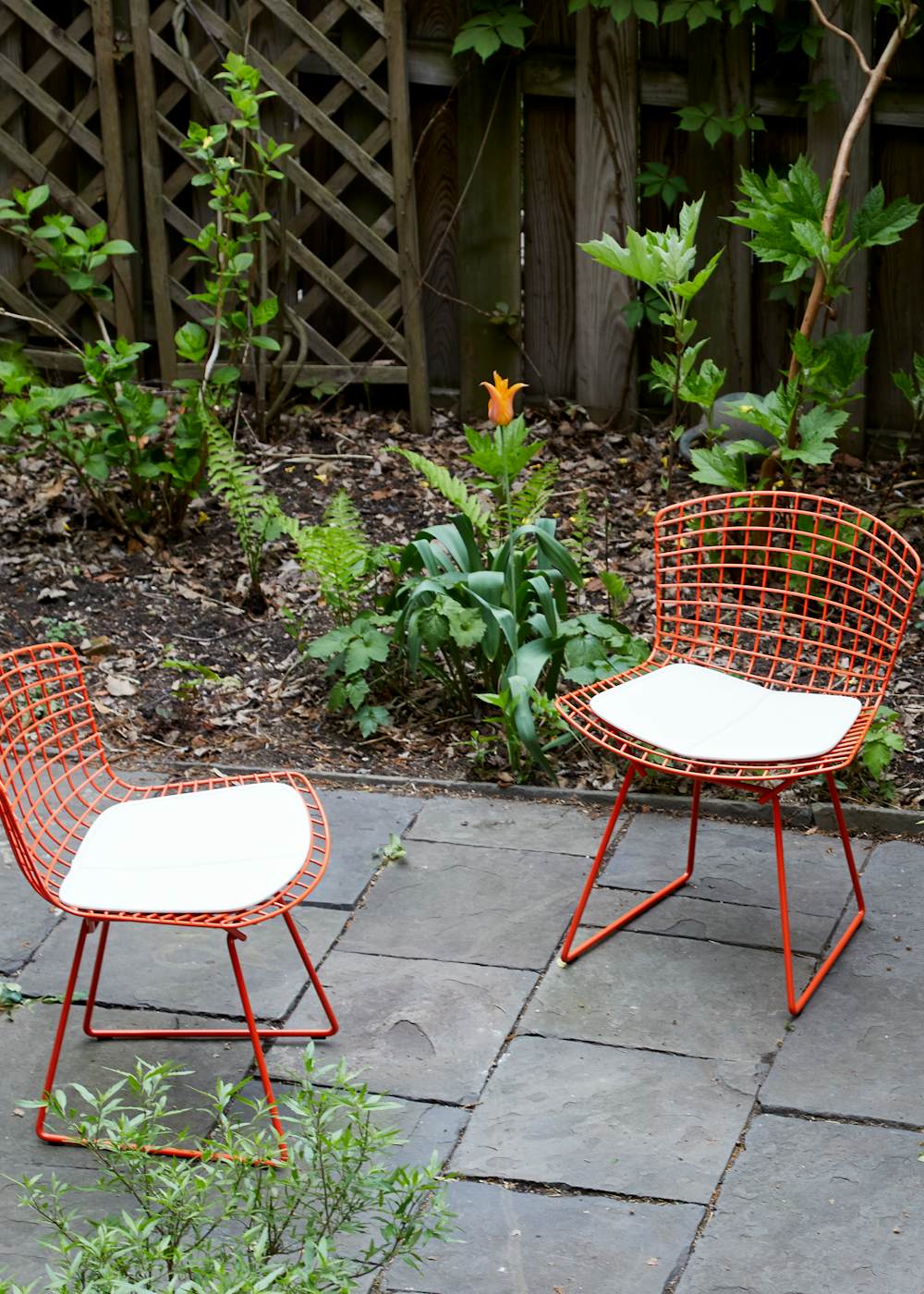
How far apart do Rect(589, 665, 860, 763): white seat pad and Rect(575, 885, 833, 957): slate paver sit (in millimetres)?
533

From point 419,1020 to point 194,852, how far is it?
68 centimetres

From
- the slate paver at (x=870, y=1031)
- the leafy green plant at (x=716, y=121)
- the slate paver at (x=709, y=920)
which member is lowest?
the slate paver at (x=709, y=920)

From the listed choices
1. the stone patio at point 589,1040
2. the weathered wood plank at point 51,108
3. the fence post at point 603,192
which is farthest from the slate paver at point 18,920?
the weathered wood plank at point 51,108

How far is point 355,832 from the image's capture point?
425 centimetres

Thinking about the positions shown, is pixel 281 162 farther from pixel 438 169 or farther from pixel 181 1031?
pixel 181 1031

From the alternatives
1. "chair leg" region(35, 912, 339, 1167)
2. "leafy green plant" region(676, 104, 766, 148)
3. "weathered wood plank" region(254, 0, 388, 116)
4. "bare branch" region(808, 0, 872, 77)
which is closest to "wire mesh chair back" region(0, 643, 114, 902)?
"chair leg" region(35, 912, 339, 1167)

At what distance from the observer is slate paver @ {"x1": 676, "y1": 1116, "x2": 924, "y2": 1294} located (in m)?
2.71

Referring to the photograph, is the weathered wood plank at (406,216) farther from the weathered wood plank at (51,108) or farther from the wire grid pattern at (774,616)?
the wire grid pattern at (774,616)

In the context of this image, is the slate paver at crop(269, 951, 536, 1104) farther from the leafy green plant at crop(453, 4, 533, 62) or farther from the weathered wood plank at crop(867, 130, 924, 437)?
the leafy green plant at crop(453, 4, 533, 62)

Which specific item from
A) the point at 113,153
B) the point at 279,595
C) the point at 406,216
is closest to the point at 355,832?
the point at 279,595

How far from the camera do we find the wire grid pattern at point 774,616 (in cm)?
351

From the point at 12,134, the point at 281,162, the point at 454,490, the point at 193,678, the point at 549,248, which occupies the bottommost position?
the point at 193,678

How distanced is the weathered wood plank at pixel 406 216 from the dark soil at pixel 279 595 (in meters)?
0.19

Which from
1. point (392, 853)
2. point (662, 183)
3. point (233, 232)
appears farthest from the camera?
point (233, 232)
